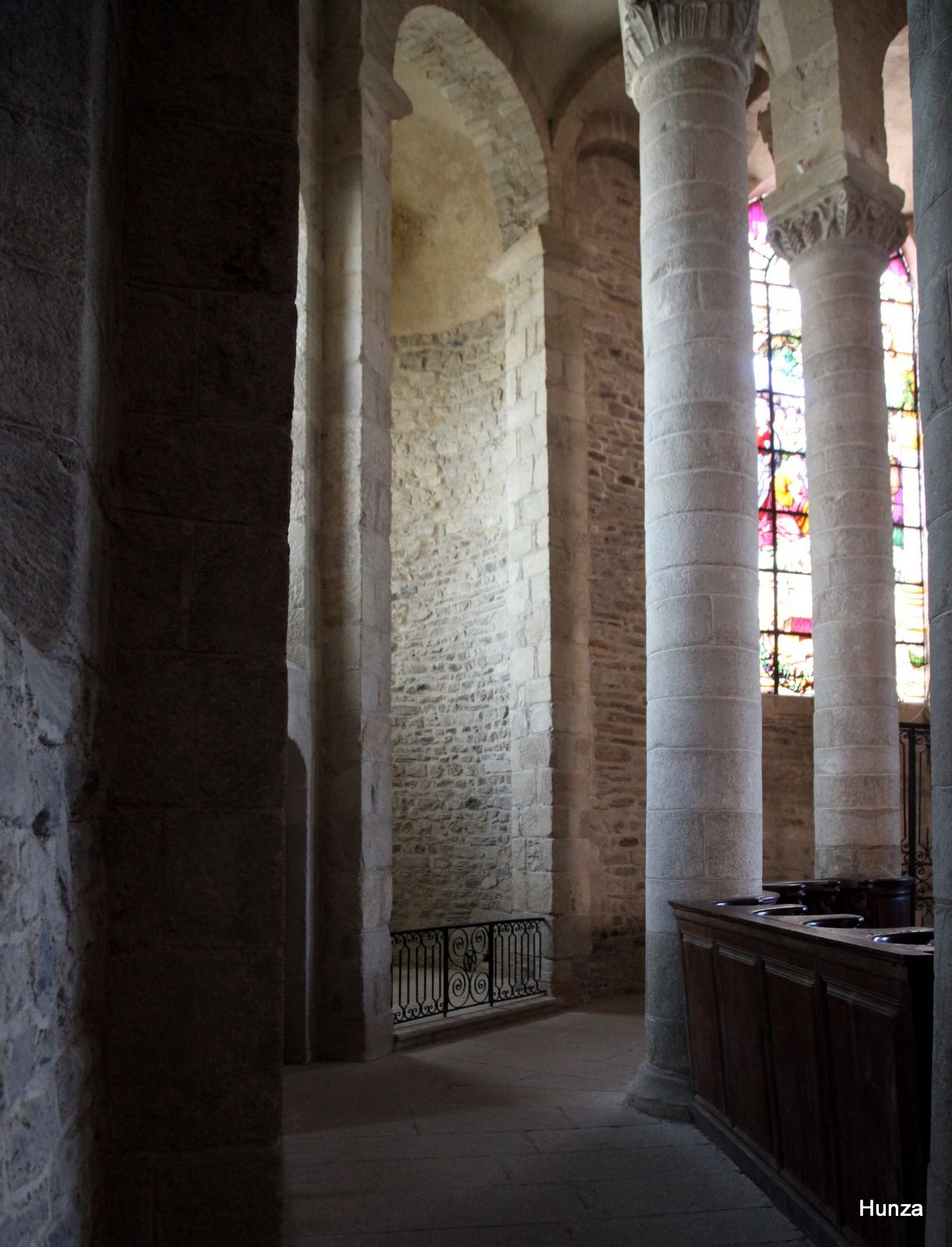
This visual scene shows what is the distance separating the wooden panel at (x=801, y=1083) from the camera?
158 inches

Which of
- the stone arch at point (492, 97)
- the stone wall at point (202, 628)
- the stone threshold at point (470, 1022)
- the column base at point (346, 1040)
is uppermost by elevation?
the stone arch at point (492, 97)

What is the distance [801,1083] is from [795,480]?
405 inches

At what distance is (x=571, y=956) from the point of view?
10.1 metres

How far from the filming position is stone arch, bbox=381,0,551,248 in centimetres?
1005

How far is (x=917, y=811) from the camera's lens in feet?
38.4

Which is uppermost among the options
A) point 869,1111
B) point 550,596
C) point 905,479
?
point 905,479

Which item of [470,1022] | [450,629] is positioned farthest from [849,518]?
[470,1022]

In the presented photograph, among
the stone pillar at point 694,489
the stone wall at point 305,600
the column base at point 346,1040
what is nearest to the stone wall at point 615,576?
the column base at point 346,1040

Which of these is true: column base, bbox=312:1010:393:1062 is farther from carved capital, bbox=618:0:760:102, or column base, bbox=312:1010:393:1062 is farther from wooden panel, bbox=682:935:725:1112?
carved capital, bbox=618:0:760:102

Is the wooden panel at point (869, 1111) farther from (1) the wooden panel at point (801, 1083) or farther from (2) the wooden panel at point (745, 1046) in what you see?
(2) the wooden panel at point (745, 1046)

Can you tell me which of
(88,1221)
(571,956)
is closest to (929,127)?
(88,1221)

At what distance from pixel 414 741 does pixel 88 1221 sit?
32.2ft

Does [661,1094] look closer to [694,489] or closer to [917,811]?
[694,489]

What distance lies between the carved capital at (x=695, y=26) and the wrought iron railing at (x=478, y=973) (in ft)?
20.7
